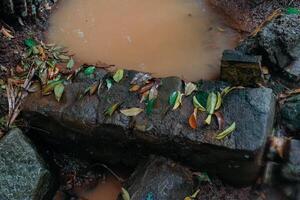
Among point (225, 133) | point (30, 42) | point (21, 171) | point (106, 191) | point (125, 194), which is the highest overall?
point (30, 42)

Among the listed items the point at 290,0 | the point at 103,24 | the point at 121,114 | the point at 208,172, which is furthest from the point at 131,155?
the point at 290,0

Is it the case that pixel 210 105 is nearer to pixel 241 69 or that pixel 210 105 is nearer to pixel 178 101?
pixel 178 101

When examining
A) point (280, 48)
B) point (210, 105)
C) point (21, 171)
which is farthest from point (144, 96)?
point (280, 48)

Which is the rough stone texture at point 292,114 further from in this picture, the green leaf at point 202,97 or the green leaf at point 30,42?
the green leaf at point 30,42

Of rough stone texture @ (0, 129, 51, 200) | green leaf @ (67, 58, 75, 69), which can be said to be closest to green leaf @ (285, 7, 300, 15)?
green leaf @ (67, 58, 75, 69)

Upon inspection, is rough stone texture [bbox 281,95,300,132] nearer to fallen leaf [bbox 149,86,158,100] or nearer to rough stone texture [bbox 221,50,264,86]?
rough stone texture [bbox 221,50,264,86]

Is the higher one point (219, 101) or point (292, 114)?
point (219, 101)

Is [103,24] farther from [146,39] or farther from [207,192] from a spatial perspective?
[207,192]
